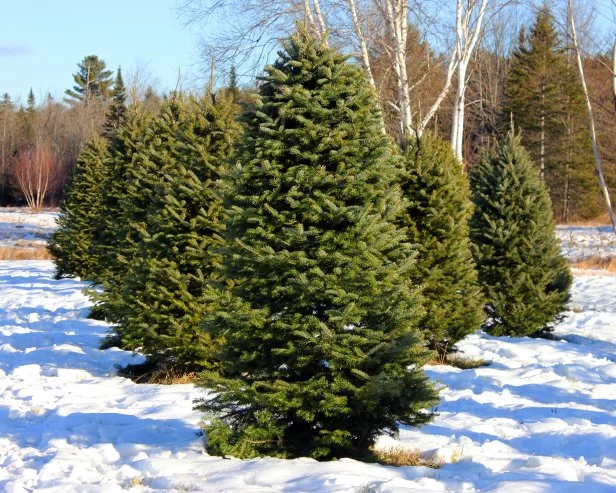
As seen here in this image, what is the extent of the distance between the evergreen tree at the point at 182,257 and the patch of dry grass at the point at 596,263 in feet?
59.7

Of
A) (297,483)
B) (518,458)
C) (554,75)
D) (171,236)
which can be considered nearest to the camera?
(297,483)

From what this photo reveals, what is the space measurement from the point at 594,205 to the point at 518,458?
33.5 metres

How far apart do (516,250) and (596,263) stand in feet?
46.1

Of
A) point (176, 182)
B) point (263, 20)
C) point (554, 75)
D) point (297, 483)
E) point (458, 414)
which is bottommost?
point (458, 414)

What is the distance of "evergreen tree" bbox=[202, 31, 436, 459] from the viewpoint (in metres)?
4.89

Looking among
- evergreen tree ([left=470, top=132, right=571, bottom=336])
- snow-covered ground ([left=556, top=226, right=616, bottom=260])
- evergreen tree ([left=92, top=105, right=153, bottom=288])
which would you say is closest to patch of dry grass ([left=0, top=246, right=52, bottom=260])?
evergreen tree ([left=92, top=105, right=153, bottom=288])

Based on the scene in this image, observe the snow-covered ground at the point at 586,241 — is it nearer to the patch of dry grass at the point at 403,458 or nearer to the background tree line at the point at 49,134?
the patch of dry grass at the point at 403,458

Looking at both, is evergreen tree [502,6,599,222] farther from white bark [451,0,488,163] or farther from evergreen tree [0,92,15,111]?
evergreen tree [0,92,15,111]

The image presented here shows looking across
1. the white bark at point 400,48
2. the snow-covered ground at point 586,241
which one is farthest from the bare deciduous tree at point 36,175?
the white bark at point 400,48

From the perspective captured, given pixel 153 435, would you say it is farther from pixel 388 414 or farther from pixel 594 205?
pixel 594 205

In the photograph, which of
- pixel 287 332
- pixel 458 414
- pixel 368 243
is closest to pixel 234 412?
pixel 287 332

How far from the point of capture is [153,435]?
561 cm

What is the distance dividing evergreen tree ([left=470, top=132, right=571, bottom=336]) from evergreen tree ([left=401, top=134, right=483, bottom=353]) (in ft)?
6.95

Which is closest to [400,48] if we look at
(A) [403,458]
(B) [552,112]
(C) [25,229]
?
(A) [403,458]
